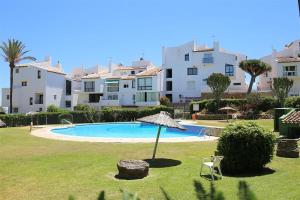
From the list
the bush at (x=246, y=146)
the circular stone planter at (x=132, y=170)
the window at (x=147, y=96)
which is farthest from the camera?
the window at (x=147, y=96)

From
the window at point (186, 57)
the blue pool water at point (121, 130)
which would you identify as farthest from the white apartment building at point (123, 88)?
the blue pool water at point (121, 130)

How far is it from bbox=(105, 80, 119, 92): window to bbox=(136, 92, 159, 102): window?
14.6ft

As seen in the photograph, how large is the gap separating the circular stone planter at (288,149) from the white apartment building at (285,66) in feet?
142

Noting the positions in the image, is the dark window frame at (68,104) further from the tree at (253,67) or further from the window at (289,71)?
the window at (289,71)

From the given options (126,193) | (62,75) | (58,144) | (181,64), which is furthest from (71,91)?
(126,193)

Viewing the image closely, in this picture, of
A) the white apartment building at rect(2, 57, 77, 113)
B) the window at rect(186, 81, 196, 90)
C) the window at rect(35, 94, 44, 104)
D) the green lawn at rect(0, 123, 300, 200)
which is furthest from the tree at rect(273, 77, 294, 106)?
the window at rect(35, 94, 44, 104)

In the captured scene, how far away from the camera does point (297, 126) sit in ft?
65.8

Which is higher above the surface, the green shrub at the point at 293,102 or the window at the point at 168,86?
the window at the point at 168,86

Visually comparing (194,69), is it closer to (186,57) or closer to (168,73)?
(186,57)

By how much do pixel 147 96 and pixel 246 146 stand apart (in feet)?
178

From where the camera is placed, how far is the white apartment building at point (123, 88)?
65.7m

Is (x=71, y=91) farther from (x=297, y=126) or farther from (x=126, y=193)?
(x=126, y=193)

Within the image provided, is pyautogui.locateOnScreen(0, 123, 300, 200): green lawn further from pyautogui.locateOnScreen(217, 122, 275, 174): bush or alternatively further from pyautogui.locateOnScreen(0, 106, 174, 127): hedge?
pyautogui.locateOnScreen(0, 106, 174, 127): hedge

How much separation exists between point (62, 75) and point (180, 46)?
21.3 m
